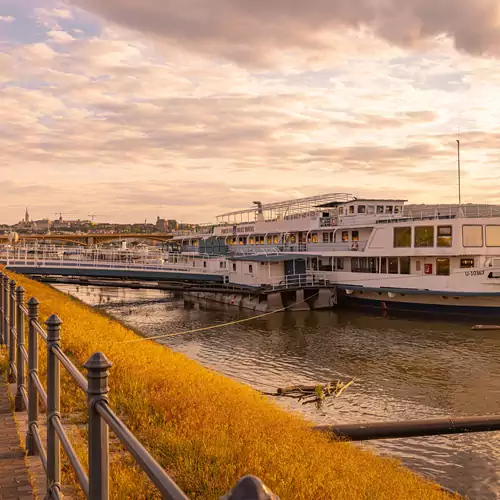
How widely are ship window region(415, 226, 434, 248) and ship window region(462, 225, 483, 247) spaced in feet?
7.81

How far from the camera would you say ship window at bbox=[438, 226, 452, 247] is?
41.9 m

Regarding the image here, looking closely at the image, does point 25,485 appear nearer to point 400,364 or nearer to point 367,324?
point 400,364

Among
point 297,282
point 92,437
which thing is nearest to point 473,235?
point 297,282

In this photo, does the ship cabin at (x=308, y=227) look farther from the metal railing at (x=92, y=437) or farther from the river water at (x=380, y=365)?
the metal railing at (x=92, y=437)

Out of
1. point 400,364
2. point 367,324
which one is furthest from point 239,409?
point 367,324

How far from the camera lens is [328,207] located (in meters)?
61.2

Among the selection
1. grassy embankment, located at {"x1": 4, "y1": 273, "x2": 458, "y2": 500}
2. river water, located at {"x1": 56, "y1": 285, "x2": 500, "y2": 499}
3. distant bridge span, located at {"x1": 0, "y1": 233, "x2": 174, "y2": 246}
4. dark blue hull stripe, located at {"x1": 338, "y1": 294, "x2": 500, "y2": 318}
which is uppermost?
distant bridge span, located at {"x1": 0, "y1": 233, "x2": 174, "y2": 246}

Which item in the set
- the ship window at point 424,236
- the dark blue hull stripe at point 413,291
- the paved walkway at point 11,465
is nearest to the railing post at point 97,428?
the paved walkway at point 11,465

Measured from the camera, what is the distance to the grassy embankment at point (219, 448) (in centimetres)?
Answer: 750

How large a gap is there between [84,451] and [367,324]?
33.1 meters

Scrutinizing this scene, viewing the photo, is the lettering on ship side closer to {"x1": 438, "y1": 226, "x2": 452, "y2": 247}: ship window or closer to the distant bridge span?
{"x1": 438, "y1": 226, "x2": 452, "y2": 247}: ship window

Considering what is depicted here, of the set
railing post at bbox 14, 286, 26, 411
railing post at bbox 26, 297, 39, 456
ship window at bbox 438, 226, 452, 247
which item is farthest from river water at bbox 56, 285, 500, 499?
railing post at bbox 26, 297, 39, 456

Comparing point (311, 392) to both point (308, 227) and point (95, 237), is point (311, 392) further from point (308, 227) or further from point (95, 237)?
point (95, 237)

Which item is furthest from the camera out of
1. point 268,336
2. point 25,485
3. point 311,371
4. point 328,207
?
point 328,207
